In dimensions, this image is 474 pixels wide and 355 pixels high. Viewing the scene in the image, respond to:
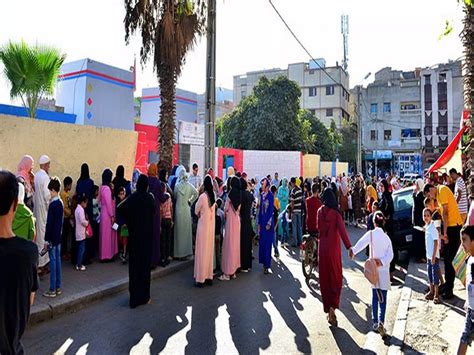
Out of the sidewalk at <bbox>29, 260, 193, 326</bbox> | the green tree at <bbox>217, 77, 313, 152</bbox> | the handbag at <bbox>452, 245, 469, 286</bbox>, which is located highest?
the green tree at <bbox>217, 77, 313, 152</bbox>

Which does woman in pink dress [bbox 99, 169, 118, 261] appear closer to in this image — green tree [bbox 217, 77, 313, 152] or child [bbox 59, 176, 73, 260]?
child [bbox 59, 176, 73, 260]

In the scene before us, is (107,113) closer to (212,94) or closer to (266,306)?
(212,94)

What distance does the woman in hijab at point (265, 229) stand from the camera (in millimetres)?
8719

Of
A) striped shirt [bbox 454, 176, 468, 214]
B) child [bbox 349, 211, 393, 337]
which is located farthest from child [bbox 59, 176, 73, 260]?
striped shirt [bbox 454, 176, 468, 214]

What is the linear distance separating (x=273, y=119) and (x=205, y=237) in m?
22.4

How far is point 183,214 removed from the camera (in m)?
9.28

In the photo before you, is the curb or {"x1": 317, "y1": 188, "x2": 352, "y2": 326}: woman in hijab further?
{"x1": 317, "y1": 188, "x2": 352, "y2": 326}: woman in hijab

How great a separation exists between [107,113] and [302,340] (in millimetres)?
13731

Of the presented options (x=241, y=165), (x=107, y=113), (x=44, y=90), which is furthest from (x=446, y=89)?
(x=44, y=90)

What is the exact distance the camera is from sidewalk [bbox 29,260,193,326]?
5.75 metres

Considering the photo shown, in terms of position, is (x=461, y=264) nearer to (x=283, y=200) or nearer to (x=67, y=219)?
(x=283, y=200)

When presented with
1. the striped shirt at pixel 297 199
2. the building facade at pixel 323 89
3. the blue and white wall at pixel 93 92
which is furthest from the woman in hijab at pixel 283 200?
the building facade at pixel 323 89

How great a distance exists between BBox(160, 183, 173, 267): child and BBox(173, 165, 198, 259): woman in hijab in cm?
34

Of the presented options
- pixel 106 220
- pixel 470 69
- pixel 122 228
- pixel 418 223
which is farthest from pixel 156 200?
pixel 470 69
